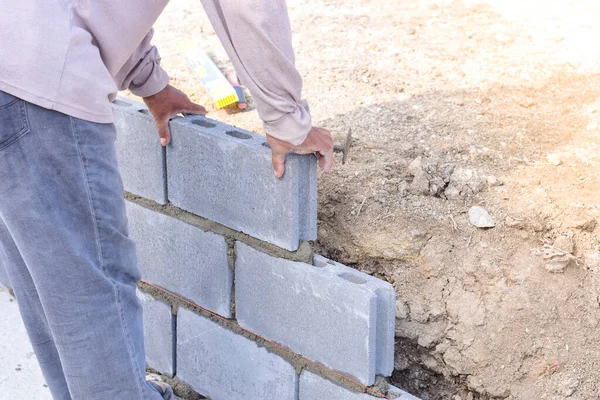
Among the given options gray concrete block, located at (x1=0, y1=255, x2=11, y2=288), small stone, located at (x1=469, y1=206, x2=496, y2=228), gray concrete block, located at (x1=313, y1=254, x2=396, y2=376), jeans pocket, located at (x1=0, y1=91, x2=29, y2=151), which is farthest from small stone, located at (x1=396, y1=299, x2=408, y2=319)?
gray concrete block, located at (x1=0, y1=255, x2=11, y2=288)

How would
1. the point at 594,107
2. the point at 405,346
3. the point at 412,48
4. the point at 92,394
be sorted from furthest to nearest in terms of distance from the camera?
1. the point at 412,48
2. the point at 594,107
3. the point at 405,346
4. the point at 92,394

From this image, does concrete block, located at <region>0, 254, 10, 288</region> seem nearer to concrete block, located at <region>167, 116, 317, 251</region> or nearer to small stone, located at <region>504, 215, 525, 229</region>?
concrete block, located at <region>167, 116, 317, 251</region>

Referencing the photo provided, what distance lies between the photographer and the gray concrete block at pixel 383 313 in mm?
2291

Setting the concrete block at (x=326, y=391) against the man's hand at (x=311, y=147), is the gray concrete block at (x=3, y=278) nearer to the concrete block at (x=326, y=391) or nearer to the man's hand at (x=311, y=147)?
the concrete block at (x=326, y=391)

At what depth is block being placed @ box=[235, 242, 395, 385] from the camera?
2305mm

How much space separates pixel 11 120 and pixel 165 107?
82 cm

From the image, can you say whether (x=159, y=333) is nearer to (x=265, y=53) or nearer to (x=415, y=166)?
(x=415, y=166)

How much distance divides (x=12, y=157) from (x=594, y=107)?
239cm

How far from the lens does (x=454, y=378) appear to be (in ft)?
8.43

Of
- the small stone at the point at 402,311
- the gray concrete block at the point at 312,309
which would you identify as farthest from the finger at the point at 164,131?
the small stone at the point at 402,311

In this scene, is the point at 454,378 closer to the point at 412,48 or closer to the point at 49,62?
the point at 49,62

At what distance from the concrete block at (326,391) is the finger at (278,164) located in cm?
69

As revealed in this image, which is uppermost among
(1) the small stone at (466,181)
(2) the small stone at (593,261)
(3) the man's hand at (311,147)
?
(3) the man's hand at (311,147)

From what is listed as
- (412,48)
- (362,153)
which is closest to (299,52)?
(412,48)
